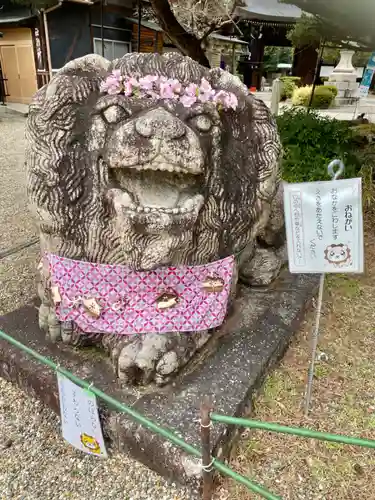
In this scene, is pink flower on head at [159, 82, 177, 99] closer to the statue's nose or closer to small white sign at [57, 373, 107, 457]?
the statue's nose

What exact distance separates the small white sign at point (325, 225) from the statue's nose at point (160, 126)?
1.79 feet

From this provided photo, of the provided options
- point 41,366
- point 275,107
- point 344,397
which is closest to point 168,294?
point 41,366

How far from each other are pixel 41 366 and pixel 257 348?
1076 mm

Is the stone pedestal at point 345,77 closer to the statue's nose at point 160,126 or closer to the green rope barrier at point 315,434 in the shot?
the statue's nose at point 160,126

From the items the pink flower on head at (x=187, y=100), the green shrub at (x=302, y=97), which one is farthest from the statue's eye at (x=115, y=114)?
the green shrub at (x=302, y=97)

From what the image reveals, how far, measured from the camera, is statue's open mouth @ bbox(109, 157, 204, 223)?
1625 mm

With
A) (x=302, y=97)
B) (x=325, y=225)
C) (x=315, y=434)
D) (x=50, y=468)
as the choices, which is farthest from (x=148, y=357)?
(x=302, y=97)

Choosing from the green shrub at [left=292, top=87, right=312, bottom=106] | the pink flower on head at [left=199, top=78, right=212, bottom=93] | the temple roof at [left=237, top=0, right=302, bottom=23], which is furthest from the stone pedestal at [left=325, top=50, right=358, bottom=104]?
the pink flower on head at [left=199, top=78, right=212, bottom=93]

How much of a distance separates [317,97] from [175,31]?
1228 cm

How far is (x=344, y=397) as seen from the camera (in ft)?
7.28

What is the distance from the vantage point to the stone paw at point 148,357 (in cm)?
184

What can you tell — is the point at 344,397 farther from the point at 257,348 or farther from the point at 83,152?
the point at 83,152

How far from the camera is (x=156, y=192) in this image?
1.71m

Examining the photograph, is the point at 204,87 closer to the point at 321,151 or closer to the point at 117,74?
the point at 117,74
